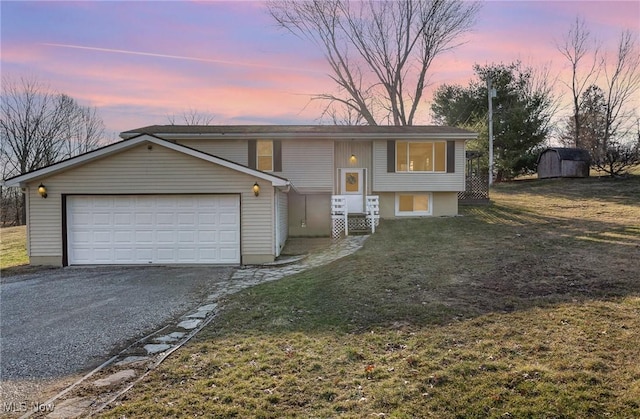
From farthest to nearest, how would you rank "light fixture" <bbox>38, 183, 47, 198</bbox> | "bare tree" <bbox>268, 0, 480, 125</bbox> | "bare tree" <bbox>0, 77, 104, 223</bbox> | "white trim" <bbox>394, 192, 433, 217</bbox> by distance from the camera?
"bare tree" <bbox>0, 77, 104, 223</bbox>, "bare tree" <bbox>268, 0, 480, 125</bbox>, "white trim" <bbox>394, 192, 433, 217</bbox>, "light fixture" <bbox>38, 183, 47, 198</bbox>

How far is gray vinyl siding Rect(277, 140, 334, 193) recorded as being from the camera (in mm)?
14938

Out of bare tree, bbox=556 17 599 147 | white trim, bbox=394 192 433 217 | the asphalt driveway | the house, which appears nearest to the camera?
the asphalt driveway

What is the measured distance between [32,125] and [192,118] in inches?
469

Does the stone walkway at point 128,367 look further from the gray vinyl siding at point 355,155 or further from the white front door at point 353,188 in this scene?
the gray vinyl siding at point 355,155

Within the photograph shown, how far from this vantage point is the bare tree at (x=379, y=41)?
2466 cm

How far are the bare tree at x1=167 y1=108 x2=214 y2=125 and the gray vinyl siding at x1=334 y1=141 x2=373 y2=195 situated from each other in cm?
2142

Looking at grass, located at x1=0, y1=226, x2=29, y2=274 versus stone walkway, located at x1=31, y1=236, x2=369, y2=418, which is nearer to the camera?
stone walkway, located at x1=31, y1=236, x2=369, y2=418

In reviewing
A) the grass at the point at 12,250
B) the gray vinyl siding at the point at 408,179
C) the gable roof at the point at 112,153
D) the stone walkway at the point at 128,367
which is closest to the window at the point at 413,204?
the gray vinyl siding at the point at 408,179

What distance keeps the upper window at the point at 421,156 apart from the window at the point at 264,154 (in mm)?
5345

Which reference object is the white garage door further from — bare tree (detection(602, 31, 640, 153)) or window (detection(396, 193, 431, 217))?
bare tree (detection(602, 31, 640, 153))

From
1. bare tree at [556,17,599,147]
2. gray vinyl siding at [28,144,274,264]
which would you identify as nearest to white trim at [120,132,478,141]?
gray vinyl siding at [28,144,274,264]

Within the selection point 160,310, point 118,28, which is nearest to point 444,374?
point 160,310

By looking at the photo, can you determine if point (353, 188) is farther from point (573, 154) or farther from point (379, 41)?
point (573, 154)

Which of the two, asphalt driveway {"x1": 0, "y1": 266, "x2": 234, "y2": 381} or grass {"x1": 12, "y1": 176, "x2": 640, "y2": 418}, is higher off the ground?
grass {"x1": 12, "y1": 176, "x2": 640, "y2": 418}
